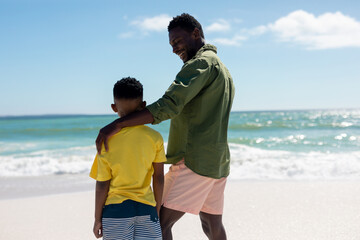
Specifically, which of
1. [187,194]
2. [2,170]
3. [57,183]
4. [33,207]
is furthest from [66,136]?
[187,194]

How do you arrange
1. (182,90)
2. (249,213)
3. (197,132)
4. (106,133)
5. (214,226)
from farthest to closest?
(249,213) < (214,226) < (197,132) < (182,90) < (106,133)

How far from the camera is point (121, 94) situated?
1776 mm

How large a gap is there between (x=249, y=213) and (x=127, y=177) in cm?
280

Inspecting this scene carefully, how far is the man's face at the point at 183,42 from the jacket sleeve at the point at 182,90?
22 cm

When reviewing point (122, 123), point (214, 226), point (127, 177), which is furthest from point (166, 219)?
point (122, 123)

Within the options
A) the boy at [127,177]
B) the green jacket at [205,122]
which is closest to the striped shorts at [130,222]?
the boy at [127,177]

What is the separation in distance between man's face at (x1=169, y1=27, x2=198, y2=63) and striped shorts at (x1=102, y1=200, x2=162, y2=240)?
826mm

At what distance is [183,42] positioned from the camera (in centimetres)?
209

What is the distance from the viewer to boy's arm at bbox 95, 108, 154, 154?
66.7 inches

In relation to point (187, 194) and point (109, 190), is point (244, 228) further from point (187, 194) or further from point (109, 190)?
point (109, 190)

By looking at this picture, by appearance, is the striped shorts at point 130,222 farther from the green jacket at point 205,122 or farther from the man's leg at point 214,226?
the man's leg at point 214,226

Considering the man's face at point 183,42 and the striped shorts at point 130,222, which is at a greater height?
the man's face at point 183,42

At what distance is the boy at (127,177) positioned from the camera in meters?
1.73

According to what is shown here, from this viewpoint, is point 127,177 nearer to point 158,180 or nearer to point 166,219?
point 158,180
